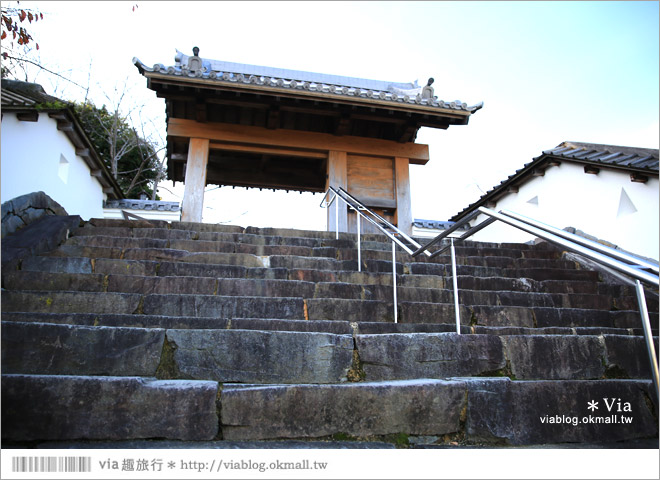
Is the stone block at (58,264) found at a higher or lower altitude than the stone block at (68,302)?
higher

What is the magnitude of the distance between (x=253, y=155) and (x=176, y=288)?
6.37 meters

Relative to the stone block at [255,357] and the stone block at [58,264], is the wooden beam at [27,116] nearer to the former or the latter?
the stone block at [58,264]

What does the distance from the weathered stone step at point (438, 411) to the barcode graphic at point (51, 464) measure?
1.85 ft

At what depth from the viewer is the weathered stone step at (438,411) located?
200 cm

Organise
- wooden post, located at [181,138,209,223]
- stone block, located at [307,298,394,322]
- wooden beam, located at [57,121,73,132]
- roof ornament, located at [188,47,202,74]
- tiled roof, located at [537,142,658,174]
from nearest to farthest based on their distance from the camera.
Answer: stone block, located at [307,298,394,322]
wooden beam, located at [57,121,73,132]
tiled roof, located at [537,142,658,174]
roof ornament, located at [188,47,202,74]
wooden post, located at [181,138,209,223]

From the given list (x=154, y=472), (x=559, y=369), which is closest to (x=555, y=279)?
(x=559, y=369)

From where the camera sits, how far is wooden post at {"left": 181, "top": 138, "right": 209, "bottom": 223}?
784 cm

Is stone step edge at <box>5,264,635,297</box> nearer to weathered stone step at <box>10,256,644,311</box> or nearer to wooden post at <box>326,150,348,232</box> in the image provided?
weathered stone step at <box>10,256,644,311</box>

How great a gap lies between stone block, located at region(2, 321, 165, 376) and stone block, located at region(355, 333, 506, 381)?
3.88 ft

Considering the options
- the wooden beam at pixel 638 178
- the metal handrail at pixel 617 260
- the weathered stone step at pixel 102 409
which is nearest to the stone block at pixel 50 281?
the weathered stone step at pixel 102 409

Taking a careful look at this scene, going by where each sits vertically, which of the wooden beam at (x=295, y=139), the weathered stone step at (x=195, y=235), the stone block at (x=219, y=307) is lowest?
the stone block at (x=219, y=307)

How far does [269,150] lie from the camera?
28.6 feet

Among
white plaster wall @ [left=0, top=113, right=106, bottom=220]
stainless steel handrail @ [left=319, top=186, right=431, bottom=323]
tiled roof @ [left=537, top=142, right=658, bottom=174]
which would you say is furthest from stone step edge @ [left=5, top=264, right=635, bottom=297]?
tiled roof @ [left=537, top=142, right=658, bottom=174]

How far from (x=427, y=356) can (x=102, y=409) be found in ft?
5.60
